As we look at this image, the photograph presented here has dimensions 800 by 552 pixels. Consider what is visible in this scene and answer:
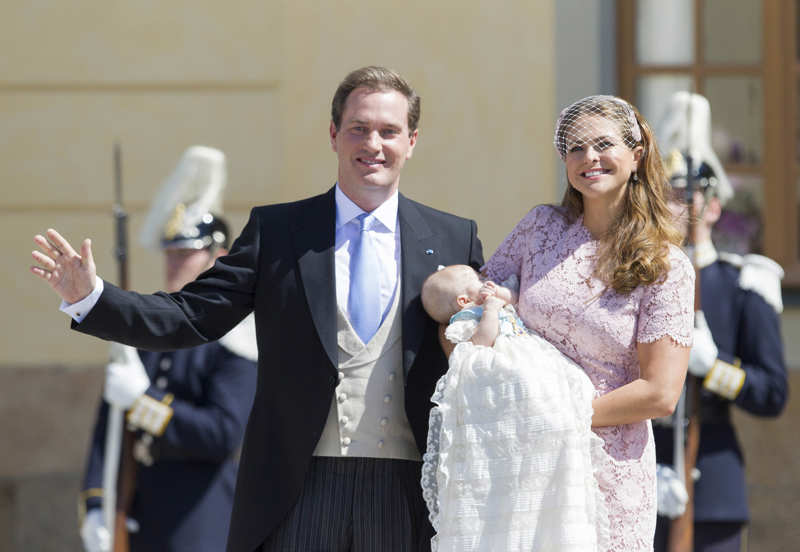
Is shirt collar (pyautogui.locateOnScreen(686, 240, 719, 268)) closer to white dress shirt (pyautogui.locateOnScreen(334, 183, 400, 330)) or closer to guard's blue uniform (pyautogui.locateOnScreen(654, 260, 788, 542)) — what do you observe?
guard's blue uniform (pyautogui.locateOnScreen(654, 260, 788, 542))

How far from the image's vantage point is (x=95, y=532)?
4.80m

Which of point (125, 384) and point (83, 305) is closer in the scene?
point (83, 305)

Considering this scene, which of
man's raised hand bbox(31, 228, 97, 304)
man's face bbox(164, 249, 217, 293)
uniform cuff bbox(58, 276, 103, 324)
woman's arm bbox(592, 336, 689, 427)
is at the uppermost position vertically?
man's raised hand bbox(31, 228, 97, 304)

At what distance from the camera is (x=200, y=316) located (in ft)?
10.5

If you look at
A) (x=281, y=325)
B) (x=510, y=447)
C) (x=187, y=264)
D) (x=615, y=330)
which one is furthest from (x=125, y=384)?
(x=615, y=330)

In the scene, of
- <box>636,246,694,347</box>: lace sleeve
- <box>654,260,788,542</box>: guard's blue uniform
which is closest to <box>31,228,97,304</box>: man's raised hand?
<box>636,246,694,347</box>: lace sleeve

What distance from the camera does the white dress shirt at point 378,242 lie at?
3.20 meters

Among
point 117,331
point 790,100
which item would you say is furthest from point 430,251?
point 790,100

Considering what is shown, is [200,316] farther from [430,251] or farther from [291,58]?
[291,58]

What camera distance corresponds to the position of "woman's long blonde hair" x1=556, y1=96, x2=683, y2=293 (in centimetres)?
292

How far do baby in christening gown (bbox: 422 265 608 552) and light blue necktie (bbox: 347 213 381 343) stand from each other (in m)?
0.25

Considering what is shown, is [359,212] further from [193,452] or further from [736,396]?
[736,396]

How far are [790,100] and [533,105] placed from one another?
123 centimetres

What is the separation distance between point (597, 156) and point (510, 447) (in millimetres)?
666
